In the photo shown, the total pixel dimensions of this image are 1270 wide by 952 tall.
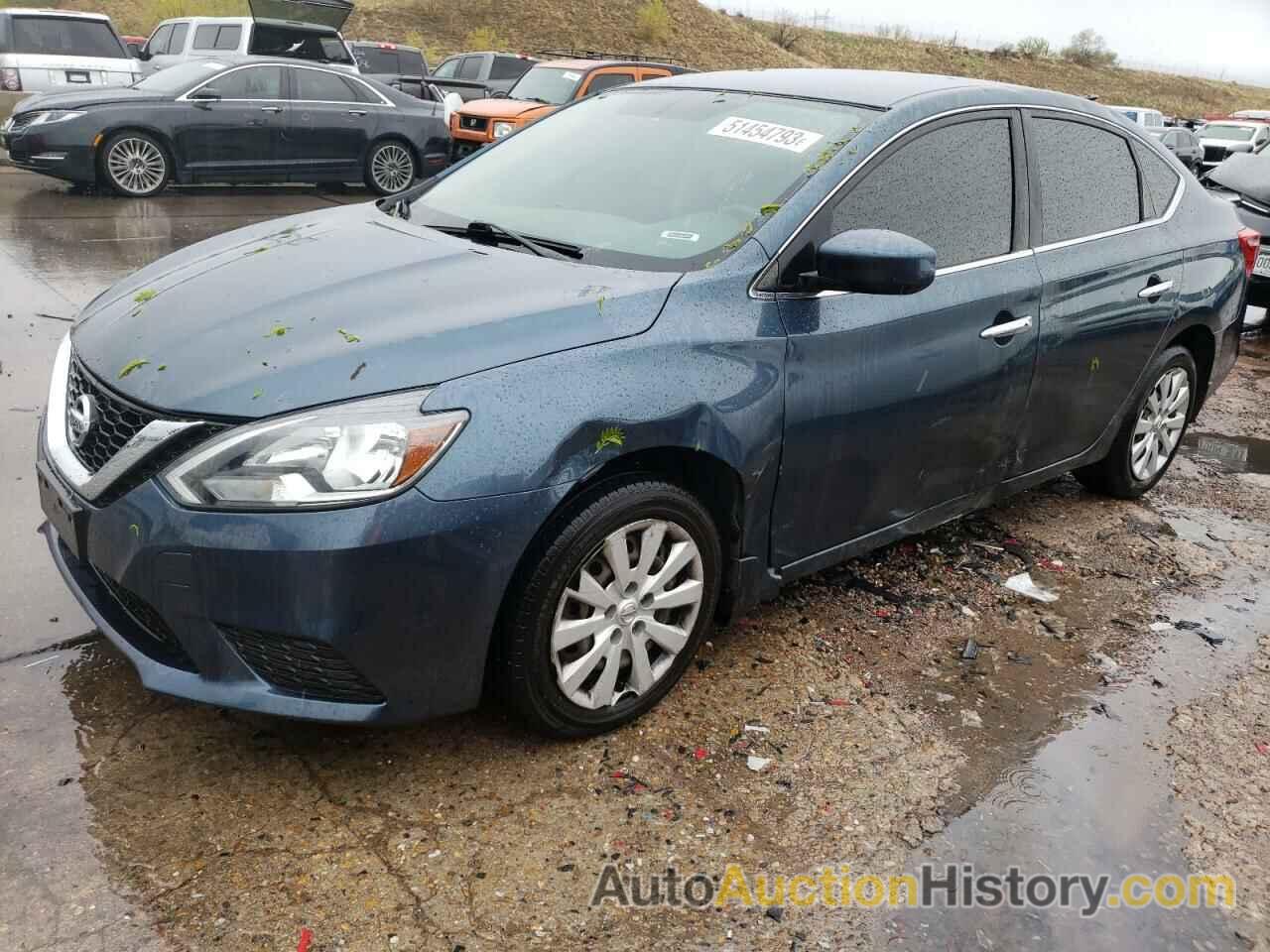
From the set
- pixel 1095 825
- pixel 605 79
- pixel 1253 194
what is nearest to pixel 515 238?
pixel 1095 825

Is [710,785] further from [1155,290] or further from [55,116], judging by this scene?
[55,116]

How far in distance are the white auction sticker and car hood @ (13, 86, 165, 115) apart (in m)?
9.68

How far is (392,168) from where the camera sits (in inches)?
542

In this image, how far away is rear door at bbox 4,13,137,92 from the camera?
14.1 m

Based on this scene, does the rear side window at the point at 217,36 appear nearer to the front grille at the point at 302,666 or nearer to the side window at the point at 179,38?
the side window at the point at 179,38

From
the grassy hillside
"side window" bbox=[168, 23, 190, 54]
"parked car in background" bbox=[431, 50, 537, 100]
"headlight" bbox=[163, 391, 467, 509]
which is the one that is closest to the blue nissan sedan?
"headlight" bbox=[163, 391, 467, 509]

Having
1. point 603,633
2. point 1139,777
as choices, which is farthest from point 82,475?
point 1139,777

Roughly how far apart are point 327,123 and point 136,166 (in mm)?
2319

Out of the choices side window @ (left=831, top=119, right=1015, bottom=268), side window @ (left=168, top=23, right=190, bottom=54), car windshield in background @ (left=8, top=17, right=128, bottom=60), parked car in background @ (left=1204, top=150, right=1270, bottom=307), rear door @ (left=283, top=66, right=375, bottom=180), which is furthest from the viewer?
side window @ (left=168, top=23, right=190, bottom=54)

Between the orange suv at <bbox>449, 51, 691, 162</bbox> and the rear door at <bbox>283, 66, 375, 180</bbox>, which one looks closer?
the rear door at <bbox>283, 66, 375, 180</bbox>

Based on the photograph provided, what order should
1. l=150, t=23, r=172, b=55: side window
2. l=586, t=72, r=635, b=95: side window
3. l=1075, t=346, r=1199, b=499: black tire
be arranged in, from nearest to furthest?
1. l=1075, t=346, r=1199, b=499: black tire
2. l=586, t=72, r=635, b=95: side window
3. l=150, t=23, r=172, b=55: side window

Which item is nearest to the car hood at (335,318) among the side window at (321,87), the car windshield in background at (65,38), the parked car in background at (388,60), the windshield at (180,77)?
the windshield at (180,77)

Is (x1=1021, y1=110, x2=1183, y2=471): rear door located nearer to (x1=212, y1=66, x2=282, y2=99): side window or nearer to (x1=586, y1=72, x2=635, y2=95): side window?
(x1=212, y1=66, x2=282, y2=99): side window

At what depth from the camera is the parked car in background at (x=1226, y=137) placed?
29.0m
